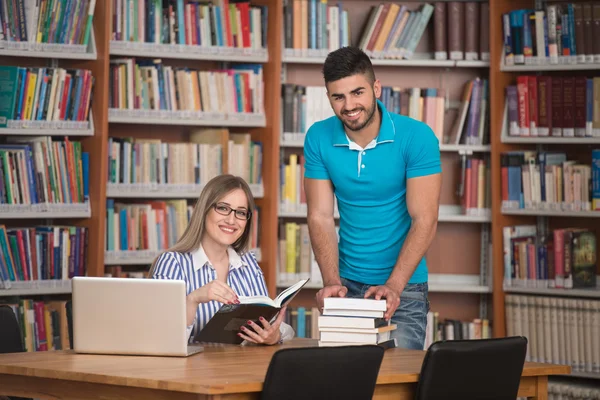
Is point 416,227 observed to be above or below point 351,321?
above

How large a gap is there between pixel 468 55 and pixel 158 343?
10.1 ft

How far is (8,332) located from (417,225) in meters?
1.46

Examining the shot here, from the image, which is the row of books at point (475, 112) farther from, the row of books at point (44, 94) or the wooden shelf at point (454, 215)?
the row of books at point (44, 94)

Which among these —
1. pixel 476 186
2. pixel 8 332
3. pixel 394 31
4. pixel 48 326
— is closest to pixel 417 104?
pixel 394 31

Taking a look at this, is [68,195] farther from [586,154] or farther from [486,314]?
[586,154]

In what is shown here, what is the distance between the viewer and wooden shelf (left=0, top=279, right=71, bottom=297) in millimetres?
4559

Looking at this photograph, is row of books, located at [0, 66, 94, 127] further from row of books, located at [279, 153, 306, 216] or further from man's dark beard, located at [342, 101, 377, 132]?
man's dark beard, located at [342, 101, 377, 132]

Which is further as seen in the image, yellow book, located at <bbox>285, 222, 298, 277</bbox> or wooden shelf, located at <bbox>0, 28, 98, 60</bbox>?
yellow book, located at <bbox>285, 222, 298, 277</bbox>

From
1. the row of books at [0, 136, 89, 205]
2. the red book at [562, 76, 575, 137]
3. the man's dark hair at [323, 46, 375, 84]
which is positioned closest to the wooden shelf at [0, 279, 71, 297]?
the row of books at [0, 136, 89, 205]

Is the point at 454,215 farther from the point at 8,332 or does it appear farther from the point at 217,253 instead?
the point at 8,332

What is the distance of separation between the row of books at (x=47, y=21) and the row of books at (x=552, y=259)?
248cm

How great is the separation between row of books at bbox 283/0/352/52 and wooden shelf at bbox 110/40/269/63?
0.65 feet

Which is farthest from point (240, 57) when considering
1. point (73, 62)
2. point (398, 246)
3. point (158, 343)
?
point (158, 343)

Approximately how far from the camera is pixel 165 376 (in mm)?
2357
